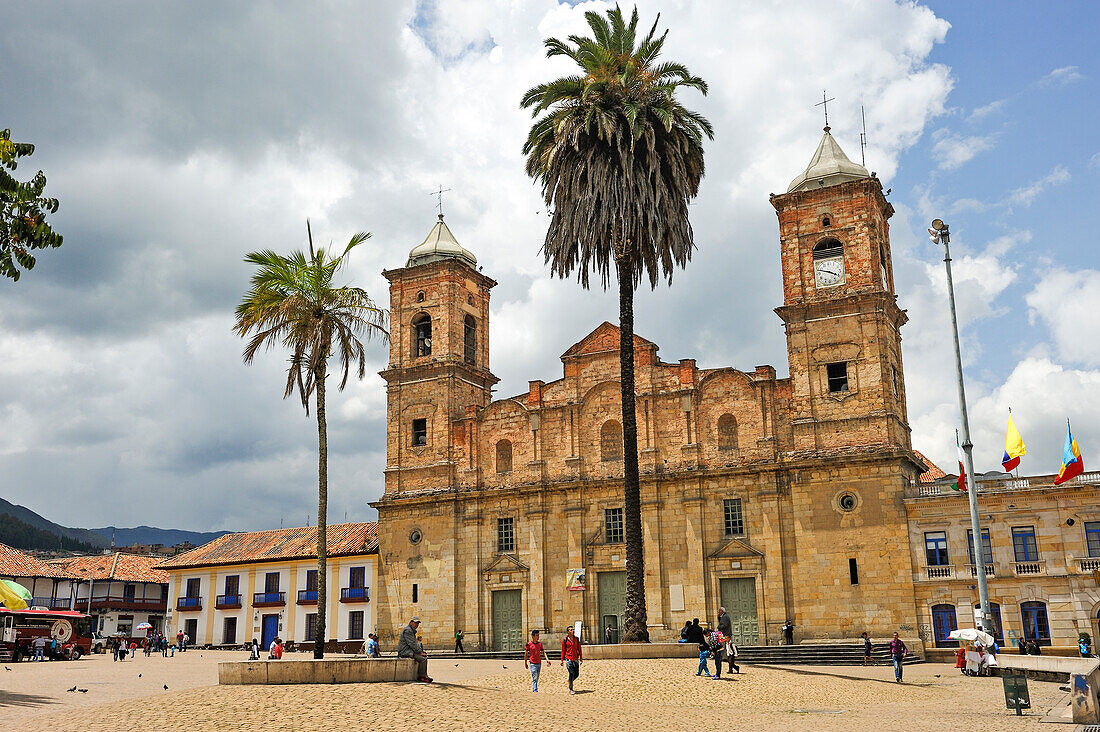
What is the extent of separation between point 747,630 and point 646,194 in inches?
720

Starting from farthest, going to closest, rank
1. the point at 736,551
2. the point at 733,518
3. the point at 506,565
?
the point at 506,565 < the point at 733,518 < the point at 736,551

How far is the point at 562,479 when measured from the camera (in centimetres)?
4288

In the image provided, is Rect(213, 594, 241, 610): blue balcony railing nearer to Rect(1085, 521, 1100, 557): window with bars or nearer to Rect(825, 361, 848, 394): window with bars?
Rect(825, 361, 848, 394): window with bars

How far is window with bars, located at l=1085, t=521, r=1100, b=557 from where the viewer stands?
34.5 metres

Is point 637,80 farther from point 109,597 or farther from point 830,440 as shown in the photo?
point 109,597

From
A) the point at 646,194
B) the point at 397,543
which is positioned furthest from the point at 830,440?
the point at 397,543

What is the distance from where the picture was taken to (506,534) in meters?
43.8

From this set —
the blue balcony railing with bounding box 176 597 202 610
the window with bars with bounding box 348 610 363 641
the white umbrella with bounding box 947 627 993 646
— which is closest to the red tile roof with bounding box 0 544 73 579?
the blue balcony railing with bounding box 176 597 202 610

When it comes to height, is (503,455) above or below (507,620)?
above

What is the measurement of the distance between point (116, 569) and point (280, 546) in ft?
63.1

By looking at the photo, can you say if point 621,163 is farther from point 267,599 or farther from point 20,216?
point 267,599

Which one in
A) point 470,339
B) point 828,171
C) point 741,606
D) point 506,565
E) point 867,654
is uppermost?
point 828,171

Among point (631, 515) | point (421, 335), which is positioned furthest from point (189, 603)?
point (631, 515)

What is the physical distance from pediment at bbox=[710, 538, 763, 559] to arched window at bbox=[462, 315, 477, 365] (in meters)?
16.4
